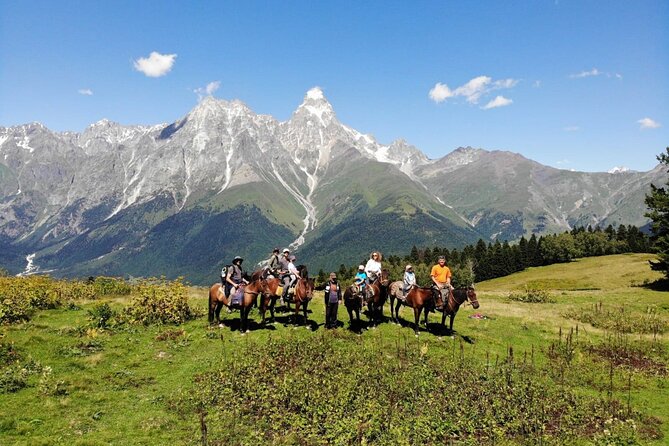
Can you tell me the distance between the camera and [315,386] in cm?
1677

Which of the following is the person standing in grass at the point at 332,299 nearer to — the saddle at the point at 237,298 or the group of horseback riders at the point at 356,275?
the group of horseback riders at the point at 356,275

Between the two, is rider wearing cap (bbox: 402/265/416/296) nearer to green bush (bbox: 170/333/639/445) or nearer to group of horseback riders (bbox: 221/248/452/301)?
group of horseback riders (bbox: 221/248/452/301)

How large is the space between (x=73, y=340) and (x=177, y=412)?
955 cm

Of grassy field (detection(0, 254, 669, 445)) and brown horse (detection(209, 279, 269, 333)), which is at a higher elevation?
brown horse (detection(209, 279, 269, 333))

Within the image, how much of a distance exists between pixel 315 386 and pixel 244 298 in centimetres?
870

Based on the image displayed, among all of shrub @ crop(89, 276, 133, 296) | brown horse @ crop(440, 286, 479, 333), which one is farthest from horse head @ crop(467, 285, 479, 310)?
shrub @ crop(89, 276, 133, 296)

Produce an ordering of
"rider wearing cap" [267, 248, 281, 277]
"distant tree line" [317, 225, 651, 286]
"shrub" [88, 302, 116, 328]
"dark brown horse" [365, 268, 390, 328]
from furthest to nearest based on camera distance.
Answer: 1. "distant tree line" [317, 225, 651, 286]
2. "rider wearing cap" [267, 248, 281, 277]
3. "dark brown horse" [365, 268, 390, 328]
4. "shrub" [88, 302, 116, 328]

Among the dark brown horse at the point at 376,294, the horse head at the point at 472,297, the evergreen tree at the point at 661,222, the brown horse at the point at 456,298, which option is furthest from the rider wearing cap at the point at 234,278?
the evergreen tree at the point at 661,222

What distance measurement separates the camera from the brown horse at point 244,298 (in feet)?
78.5

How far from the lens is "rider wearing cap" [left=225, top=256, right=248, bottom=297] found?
24.4 m

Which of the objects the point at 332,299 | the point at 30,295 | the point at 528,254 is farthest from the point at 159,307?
the point at 528,254

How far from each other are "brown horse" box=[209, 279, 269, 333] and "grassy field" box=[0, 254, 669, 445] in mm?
890

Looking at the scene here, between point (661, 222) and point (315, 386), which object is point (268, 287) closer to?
point (315, 386)

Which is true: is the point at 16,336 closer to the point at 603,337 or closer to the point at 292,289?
the point at 292,289
